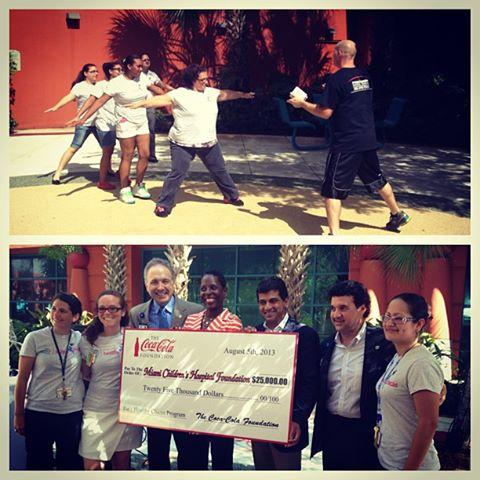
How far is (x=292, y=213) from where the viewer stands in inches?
230

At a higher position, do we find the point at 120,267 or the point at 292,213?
the point at 292,213

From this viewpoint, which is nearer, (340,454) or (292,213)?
(340,454)

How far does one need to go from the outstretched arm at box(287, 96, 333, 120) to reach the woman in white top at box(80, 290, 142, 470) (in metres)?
1.81

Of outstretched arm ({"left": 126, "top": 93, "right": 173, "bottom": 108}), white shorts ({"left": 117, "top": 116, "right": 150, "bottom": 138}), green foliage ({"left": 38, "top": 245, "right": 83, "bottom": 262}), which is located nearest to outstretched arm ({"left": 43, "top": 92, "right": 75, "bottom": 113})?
white shorts ({"left": 117, "top": 116, "right": 150, "bottom": 138})

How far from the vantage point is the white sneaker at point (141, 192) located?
586 cm

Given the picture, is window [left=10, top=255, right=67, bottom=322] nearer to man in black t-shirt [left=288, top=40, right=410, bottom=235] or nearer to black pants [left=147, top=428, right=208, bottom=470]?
black pants [left=147, top=428, right=208, bottom=470]

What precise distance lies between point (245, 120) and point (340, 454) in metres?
2.47

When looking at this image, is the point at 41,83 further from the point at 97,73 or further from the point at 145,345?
the point at 145,345

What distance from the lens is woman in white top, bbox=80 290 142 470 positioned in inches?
210

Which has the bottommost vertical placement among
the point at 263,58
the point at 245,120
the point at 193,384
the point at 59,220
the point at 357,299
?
the point at 193,384

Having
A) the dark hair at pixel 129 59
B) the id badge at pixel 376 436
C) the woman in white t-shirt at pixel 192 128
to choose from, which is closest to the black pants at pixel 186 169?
the woman in white t-shirt at pixel 192 128

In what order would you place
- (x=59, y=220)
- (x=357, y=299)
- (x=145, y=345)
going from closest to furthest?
(x=357, y=299)
(x=145, y=345)
(x=59, y=220)

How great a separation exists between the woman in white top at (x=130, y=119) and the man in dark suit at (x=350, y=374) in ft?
5.74

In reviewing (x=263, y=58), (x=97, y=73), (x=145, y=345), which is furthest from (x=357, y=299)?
(x=97, y=73)
